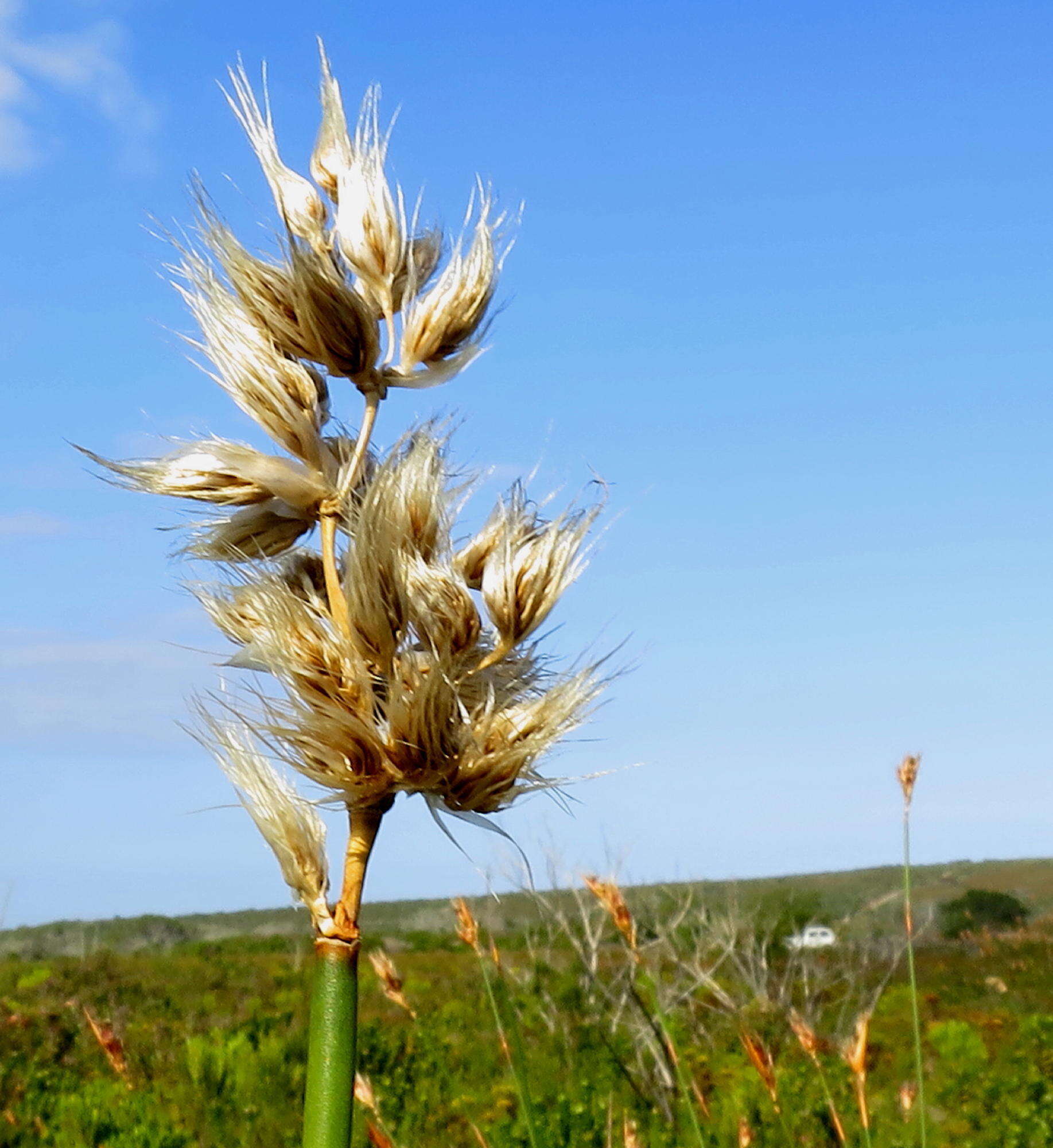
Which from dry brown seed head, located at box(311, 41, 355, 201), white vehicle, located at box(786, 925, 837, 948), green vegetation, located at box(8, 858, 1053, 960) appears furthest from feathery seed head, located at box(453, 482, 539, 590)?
green vegetation, located at box(8, 858, 1053, 960)

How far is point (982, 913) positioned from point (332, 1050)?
124 feet

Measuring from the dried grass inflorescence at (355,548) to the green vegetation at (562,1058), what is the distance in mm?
565

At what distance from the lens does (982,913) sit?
35.9m

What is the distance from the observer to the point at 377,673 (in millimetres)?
1620

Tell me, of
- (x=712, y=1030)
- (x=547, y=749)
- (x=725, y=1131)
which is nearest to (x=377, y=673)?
(x=547, y=749)

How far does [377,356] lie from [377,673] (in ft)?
1.42

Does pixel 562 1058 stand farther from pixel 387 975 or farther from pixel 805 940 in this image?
pixel 387 975

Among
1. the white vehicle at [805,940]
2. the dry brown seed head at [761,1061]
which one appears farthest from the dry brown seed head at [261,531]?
the white vehicle at [805,940]

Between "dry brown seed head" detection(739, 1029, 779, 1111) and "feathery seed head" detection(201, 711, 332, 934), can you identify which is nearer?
"feathery seed head" detection(201, 711, 332, 934)

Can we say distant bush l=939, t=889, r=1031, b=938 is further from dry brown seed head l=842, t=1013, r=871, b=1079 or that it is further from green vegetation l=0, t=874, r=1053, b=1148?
dry brown seed head l=842, t=1013, r=871, b=1079

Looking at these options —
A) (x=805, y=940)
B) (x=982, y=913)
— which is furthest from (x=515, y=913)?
(x=805, y=940)

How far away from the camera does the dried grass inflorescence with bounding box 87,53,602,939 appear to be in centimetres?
159

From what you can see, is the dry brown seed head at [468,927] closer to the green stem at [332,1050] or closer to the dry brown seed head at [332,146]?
the green stem at [332,1050]

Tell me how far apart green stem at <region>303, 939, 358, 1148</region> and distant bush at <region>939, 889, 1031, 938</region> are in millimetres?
35972
